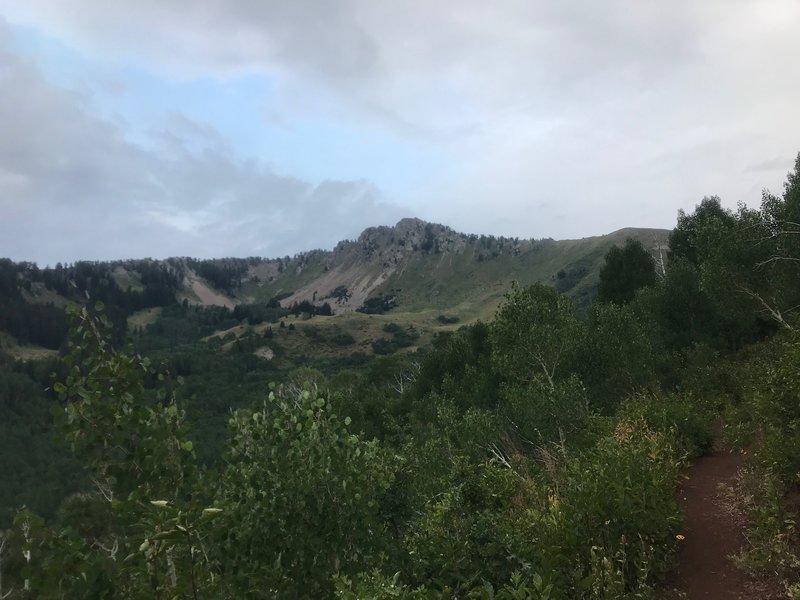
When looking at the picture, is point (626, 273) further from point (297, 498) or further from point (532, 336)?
point (297, 498)

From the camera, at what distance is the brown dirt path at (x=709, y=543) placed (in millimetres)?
9297

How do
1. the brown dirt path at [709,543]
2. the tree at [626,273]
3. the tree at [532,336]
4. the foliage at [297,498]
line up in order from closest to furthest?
the foliage at [297,498]
the brown dirt path at [709,543]
the tree at [532,336]
the tree at [626,273]

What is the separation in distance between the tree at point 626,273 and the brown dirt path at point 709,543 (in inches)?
1738

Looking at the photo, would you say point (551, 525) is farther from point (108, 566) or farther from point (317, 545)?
point (108, 566)

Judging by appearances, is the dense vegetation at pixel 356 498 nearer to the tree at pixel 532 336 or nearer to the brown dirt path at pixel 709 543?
the brown dirt path at pixel 709 543

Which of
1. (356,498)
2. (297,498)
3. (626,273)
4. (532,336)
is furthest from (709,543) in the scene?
(626,273)

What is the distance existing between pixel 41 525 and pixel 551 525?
29.8 ft

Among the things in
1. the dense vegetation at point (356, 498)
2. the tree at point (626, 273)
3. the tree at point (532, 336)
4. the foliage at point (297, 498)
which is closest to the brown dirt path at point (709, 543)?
the dense vegetation at point (356, 498)

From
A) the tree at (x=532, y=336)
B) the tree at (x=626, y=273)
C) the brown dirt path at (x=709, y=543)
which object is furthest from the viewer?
the tree at (x=626, y=273)

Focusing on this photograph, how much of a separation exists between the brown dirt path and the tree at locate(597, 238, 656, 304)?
145 ft

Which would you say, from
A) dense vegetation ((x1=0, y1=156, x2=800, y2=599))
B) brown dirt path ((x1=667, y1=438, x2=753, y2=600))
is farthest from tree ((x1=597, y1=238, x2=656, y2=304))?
brown dirt path ((x1=667, y1=438, x2=753, y2=600))

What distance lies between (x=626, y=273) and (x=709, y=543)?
5007 centimetres

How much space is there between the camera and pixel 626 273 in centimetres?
5662

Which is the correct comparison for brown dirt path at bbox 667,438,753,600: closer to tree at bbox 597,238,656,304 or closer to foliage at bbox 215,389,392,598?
foliage at bbox 215,389,392,598
